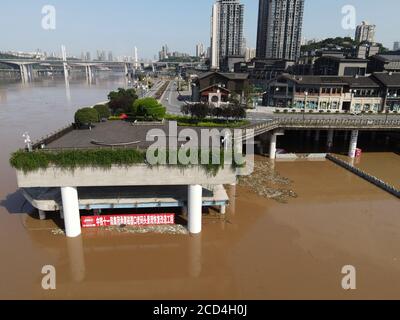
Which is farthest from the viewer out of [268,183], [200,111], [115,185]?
[200,111]

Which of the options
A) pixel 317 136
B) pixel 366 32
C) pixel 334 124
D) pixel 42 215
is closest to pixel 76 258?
pixel 42 215

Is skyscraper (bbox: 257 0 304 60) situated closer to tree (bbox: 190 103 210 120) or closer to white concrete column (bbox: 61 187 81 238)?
tree (bbox: 190 103 210 120)

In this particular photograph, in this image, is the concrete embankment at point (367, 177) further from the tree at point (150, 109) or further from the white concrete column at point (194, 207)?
the tree at point (150, 109)

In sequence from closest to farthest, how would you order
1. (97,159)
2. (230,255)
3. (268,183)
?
1. (97,159)
2. (230,255)
3. (268,183)

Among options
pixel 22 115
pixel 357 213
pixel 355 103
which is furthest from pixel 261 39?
pixel 357 213

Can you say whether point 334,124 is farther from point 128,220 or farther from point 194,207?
point 128,220

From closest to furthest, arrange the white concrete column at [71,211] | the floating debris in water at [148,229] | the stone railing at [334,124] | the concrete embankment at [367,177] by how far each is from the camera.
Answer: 1. the white concrete column at [71,211]
2. the floating debris in water at [148,229]
3. the concrete embankment at [367,177]
4. the stone railing at [334,124]

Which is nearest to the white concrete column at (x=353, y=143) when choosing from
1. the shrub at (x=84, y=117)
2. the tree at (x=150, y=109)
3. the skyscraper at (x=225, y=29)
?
the tree at (x=150, y=109)
